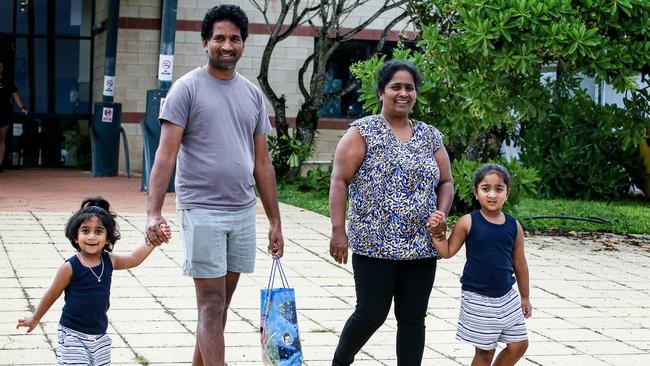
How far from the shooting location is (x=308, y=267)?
1005 cm

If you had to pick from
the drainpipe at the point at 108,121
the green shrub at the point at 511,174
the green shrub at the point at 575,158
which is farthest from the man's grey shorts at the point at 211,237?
the drainpipe at the point at 108,121

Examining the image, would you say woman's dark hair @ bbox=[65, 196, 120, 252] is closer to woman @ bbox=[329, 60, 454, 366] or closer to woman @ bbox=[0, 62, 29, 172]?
woman @ bbox=[329, 60, 454, 366]

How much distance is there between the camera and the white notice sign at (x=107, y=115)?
18500 mm

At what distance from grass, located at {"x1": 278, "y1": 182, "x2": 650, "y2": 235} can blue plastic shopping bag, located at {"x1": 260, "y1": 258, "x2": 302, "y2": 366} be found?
8422 millimetres

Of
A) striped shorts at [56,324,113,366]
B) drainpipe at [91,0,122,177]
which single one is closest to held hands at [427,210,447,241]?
striped shorts at [56,324,113,366]

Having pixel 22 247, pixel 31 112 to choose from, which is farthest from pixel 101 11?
pixel 22 247

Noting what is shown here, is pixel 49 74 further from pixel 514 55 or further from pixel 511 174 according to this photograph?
pixel 514 55

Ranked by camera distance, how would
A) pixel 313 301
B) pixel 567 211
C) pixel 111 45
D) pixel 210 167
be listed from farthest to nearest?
1. pixel 111 45
2. pixel 567 211
3. pixel 313 301
4. pixel 210 167

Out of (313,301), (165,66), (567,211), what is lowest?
(567,211)

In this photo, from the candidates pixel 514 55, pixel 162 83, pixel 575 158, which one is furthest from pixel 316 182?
pixel 514 55

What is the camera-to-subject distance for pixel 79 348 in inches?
205

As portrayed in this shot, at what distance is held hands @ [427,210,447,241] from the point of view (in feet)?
18.4

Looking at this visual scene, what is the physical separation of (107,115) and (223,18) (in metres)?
13.4

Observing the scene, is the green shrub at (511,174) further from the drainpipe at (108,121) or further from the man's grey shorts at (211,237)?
the drainpipe at (108,121)
